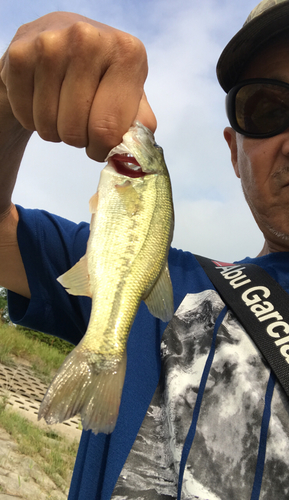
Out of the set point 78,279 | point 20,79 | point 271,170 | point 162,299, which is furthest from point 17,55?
point 271,170

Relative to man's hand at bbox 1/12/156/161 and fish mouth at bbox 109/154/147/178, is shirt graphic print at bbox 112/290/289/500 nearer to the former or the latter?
fish mouth at bbox 109/154/147/178

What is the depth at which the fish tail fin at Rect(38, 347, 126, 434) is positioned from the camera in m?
0.94

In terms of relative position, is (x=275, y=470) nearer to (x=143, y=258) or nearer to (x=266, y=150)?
(x=143, y=258)

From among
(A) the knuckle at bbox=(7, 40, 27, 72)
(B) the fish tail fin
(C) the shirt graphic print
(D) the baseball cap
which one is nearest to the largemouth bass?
(B) the fish tail fin

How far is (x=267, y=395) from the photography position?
5.02 feet

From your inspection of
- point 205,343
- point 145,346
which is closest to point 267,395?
point 205,343

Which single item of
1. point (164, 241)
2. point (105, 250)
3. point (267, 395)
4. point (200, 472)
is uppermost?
point (164, 241)

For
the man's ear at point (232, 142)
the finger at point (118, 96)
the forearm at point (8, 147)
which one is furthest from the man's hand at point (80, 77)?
the man's ear at point (232, 142)

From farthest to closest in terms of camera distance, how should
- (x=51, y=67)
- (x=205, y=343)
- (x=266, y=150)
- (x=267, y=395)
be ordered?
(x=266, y=150) → (x=205, y=343) → (x=267, y=395) → (x=51, y=67)

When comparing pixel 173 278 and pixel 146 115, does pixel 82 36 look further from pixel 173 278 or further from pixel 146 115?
pixel 173 278

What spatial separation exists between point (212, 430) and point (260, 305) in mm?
672

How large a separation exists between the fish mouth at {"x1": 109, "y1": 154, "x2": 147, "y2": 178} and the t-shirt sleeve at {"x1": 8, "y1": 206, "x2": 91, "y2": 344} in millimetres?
781

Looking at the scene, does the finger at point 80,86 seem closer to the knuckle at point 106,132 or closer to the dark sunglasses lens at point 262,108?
the knuckle at point 106,132

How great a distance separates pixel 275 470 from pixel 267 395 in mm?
270
